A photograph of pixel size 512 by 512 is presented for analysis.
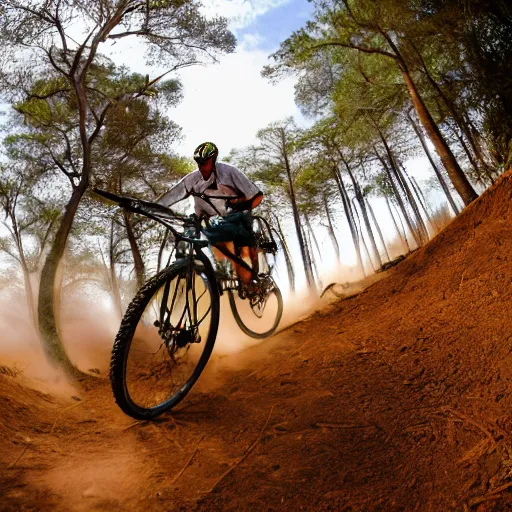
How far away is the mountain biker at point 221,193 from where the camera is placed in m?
3.31

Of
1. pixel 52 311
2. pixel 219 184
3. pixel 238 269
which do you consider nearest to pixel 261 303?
pixel 238 269

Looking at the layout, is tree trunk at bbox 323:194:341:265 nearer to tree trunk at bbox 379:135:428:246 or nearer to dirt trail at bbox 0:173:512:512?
tree trunk at bbox 379:135:428:246

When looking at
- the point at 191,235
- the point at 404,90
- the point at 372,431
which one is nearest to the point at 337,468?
the point at 372,431

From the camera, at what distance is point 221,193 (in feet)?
12.0

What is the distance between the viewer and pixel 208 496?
1373 mm

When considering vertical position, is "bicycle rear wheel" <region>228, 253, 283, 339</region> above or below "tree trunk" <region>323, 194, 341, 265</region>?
below

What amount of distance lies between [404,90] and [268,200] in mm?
10227

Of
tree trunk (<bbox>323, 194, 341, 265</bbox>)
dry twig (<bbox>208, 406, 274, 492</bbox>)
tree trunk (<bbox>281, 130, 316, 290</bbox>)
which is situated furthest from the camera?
tree trunk (<bbox>323, 194, 341, 265</bbox>)

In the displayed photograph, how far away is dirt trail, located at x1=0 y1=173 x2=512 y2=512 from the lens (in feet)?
4.13

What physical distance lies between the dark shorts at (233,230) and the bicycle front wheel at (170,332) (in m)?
0.60

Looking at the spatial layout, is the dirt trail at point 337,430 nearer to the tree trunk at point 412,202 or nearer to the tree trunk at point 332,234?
the tree trunk at point 412,202

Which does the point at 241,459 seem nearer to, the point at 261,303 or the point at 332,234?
the point at 261,303

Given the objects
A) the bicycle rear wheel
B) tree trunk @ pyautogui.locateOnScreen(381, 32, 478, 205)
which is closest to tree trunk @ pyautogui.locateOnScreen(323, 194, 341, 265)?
tree trunk @ pyautogui.locateOnScreen(381, 32, 478, 205)

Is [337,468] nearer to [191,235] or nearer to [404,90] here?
[191,235]
